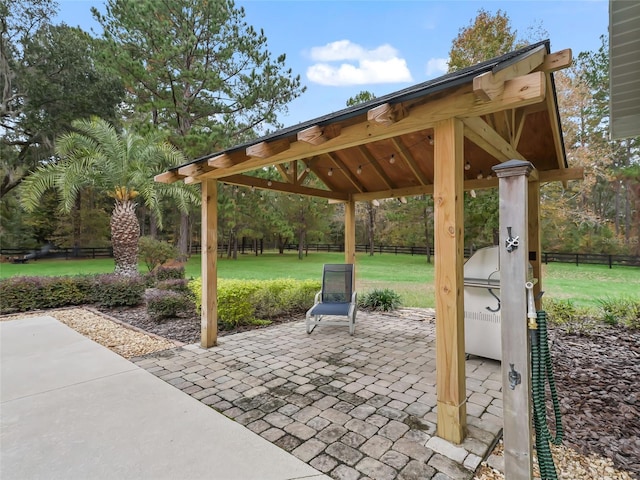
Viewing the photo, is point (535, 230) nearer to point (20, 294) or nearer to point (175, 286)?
point (175, 286)

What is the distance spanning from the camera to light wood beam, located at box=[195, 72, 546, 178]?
6.57 feet

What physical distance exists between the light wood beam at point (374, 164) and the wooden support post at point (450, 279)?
2522 millimetres

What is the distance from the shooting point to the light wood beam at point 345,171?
17.5 ft

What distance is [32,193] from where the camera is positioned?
25.5 ft

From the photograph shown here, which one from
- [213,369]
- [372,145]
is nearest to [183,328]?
[213,369]

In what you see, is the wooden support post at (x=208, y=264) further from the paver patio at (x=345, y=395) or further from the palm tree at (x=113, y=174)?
the palm tree at (x=113, y=174)

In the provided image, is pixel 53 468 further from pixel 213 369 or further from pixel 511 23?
pixel 511 23

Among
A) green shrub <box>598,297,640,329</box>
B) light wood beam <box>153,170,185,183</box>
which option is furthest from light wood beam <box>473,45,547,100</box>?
green shrub <box>598,297,640,329</box>

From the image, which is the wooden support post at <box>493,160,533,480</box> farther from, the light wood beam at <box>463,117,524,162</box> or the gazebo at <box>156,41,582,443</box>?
the light wood beam at <box>463,117,524,162</box>

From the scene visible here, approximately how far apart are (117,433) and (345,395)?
1.82 m

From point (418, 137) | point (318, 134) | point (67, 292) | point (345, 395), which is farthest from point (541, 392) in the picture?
point (67, 292)

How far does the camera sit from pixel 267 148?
10.7 ft

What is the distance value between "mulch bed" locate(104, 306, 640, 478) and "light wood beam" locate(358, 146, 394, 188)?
332 centimetres

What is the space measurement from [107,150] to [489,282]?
30.9 feet
